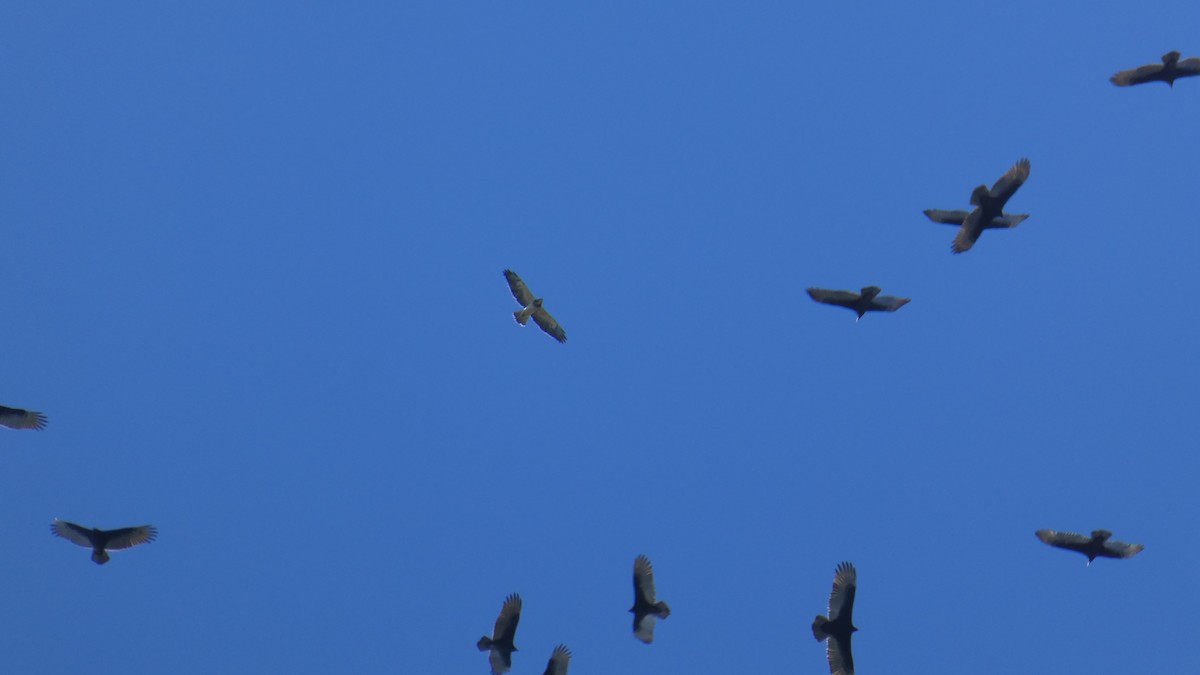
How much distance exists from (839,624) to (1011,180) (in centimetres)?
793

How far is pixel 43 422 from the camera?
76.6 feet


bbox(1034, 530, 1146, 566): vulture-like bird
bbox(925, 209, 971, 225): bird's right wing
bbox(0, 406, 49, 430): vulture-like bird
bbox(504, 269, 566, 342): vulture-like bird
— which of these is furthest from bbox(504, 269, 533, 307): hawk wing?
bbox(1034, 530, 1146, 566): vulture-like bird

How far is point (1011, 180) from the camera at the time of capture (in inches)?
833

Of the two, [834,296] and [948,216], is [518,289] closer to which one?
[834,296]

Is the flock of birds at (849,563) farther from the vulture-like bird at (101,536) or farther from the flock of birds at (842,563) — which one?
the vulture-like bird at (101,536)

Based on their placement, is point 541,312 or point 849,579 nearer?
point 849,579

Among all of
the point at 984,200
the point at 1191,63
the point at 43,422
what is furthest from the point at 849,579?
the point at 43,422

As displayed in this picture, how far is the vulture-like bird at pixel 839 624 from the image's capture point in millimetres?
21469

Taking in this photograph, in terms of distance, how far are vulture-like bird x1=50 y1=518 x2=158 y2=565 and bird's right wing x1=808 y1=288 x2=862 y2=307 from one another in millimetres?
12370

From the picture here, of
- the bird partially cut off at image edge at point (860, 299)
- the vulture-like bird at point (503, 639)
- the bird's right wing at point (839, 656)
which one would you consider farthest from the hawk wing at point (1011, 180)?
the vulture-like bird at point (503, 639)

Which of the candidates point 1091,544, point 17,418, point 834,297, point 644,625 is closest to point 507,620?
point 644,625

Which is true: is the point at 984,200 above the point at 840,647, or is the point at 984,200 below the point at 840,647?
above

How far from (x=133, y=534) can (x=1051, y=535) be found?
16.2m

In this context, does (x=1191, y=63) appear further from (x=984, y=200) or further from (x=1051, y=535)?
(x=1051, y=535)
